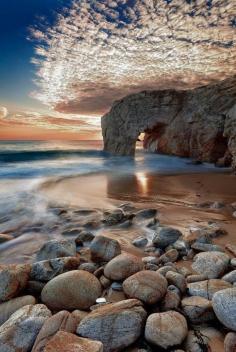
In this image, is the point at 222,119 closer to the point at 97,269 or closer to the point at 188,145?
the point at 188,145

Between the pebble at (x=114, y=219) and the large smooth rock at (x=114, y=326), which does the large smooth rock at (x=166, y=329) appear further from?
the pebble at (x=114, y=219)

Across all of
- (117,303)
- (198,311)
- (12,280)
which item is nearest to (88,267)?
(12,280)

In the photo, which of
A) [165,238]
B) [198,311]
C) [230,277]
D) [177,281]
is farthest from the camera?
[165,238]

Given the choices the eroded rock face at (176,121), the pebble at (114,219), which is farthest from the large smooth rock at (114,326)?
the eroded rock face at (176,121)

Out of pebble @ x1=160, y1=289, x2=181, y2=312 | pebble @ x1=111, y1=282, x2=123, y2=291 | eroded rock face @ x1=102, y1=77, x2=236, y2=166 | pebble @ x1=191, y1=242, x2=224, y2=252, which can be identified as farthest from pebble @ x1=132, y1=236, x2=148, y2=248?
eroded rock face @ x1=102, y1=77, x2=236, y2=166

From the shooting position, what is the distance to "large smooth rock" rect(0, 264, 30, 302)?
238cm

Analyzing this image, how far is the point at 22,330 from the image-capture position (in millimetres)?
1847

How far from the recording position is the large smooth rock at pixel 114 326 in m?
1.75

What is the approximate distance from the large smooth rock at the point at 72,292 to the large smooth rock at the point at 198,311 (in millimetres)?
829

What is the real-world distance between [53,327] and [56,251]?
1.50 m

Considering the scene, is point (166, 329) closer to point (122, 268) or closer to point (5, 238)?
point (122, 268)

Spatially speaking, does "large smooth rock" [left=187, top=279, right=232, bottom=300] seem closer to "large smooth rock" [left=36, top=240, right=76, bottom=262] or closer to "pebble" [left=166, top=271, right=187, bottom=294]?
"pebble" [left=166, top=271, right=187, bottom=294]

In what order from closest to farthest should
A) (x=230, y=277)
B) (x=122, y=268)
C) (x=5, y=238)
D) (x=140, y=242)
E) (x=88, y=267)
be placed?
(x=230, y=277), (x=122, y=268), (x=88, y=267), (x=140, y=242), (x=5, y=238)

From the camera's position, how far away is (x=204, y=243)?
3.45m
